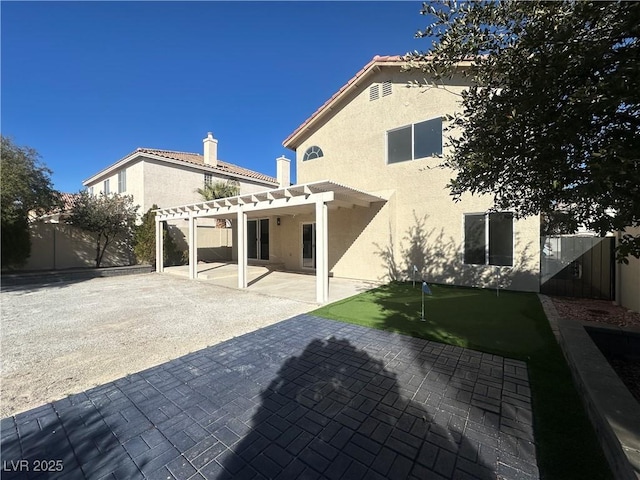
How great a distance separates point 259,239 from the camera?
18.5 metres

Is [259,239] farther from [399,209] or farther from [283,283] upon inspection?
[399,209]

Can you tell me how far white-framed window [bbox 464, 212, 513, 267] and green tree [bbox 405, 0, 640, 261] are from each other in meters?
7.02

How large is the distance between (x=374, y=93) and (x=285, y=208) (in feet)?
23.4

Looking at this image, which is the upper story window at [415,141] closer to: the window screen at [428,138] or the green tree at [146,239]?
the window screen at [428,138]

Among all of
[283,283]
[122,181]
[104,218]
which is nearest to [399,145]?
[283,283]

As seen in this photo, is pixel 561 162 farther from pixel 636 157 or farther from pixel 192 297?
pixel 192 297

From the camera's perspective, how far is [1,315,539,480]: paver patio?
249 cm

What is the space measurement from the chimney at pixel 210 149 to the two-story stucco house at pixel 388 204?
28.9 ft

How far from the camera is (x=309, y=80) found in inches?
564

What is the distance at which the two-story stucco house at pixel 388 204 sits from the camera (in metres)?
9.89

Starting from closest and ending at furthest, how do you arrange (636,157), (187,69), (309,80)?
(636,157), (187,69), (309,80)

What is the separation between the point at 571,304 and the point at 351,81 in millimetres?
12649

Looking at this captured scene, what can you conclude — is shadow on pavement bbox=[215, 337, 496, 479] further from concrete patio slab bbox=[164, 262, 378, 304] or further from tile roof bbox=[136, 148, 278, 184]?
tile roof bbox=[136, 148, 278, 184]

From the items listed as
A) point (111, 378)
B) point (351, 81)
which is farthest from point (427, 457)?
point (351, 81)
